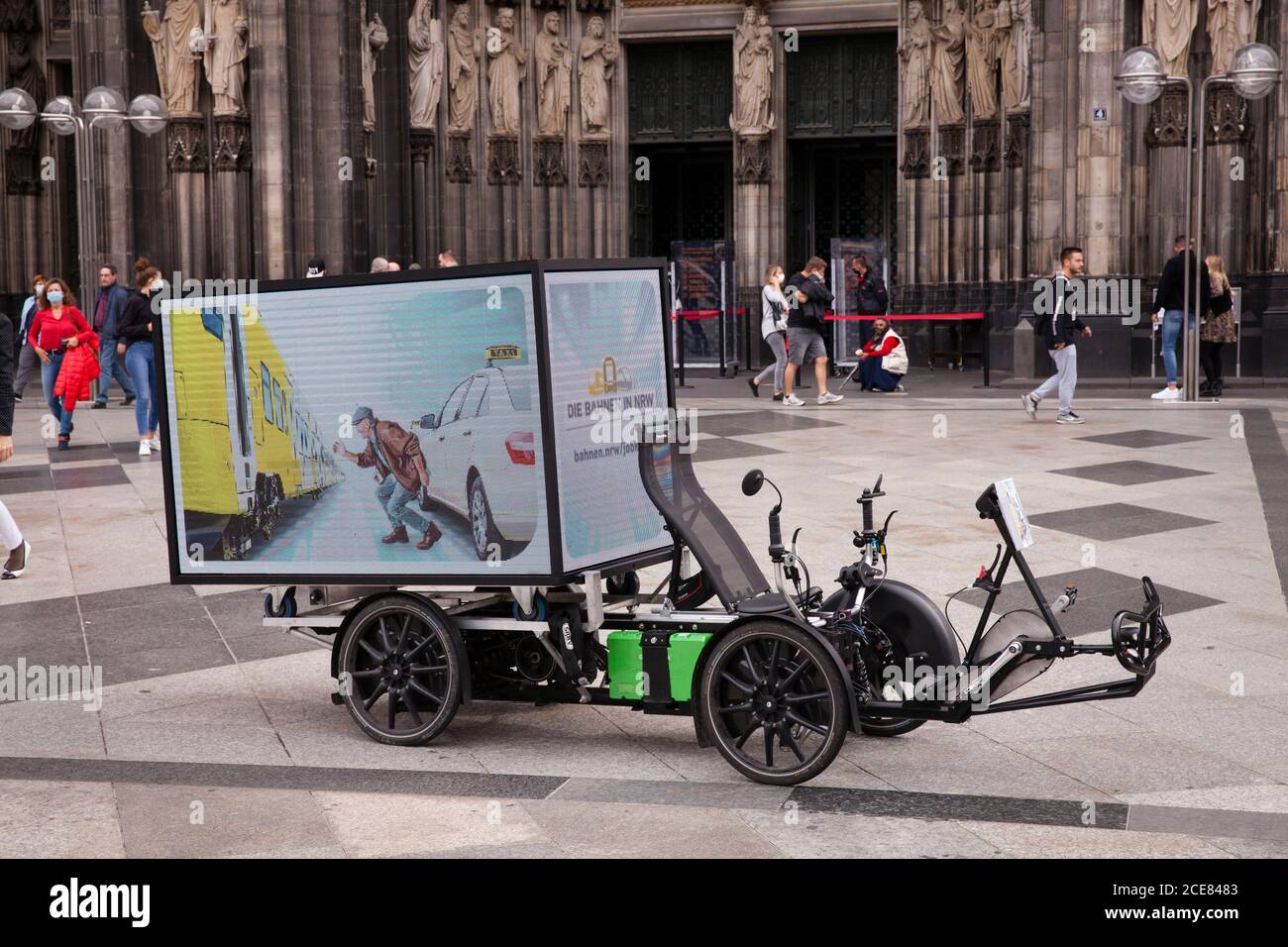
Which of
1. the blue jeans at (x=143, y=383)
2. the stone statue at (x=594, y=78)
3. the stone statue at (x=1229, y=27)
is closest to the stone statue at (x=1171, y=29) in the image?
the stone statue at (x=1229, y=27)

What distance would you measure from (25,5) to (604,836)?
2803 cm

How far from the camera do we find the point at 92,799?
17.1 feet

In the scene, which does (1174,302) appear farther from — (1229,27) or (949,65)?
(949,65)

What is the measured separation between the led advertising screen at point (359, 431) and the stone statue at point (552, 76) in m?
22.2

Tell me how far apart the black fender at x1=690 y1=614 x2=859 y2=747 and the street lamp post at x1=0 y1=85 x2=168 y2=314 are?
15.2 meters

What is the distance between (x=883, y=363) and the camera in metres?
20.3

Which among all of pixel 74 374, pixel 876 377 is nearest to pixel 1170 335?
pixel 876 377

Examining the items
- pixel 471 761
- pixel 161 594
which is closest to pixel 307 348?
pixel 471 761

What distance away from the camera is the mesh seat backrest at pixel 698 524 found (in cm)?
552

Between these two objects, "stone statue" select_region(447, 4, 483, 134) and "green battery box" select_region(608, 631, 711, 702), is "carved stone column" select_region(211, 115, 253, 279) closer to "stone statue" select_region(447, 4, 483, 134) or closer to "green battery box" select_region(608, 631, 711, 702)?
"stone statue" select_region(447, 4, 483, 134)

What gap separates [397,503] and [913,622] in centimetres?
192

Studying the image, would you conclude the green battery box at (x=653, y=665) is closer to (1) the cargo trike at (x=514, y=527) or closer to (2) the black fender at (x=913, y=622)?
(1) the cargo trike at (x=514, y=527)

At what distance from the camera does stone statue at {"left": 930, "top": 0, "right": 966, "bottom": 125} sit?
25.4 m
